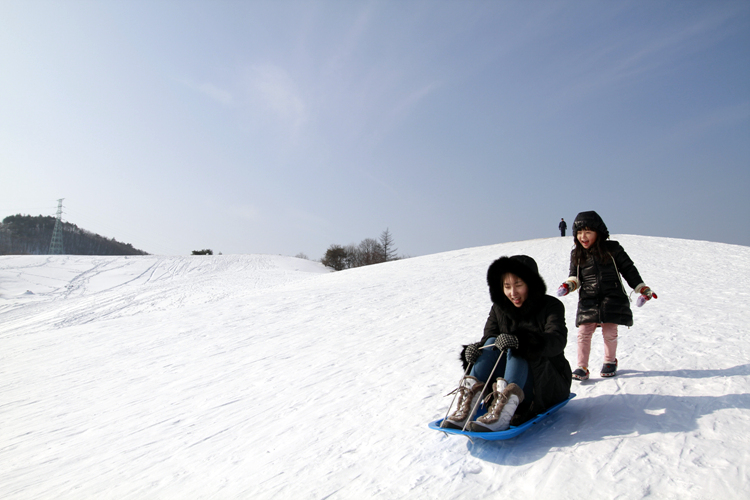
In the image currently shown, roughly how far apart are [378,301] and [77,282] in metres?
21.5

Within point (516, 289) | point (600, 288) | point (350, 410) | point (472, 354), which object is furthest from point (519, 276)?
point (350, 410)

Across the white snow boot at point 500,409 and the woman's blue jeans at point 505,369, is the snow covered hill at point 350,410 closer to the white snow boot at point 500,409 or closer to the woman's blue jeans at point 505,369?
the white snow boot at point 500,409

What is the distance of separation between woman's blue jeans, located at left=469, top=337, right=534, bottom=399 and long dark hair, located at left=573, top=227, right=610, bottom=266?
5.58 feet

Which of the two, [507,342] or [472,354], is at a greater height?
[507,342]

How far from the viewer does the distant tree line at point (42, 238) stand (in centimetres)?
6575

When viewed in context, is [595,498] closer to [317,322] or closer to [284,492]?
[284,492]

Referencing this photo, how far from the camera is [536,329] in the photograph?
304 centimetres

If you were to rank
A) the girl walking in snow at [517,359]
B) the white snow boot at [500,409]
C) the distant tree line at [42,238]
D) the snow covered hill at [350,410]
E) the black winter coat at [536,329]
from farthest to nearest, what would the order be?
the distant tree line at [42,238] → the black winter coat at [536,329] → the girl walking in snow at [517,359] → the white snow boot at [500,409] → the snow covered hill at [350,410]

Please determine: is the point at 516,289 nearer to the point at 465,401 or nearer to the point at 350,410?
the point at 465,401

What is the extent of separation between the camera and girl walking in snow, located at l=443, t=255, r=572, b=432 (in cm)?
268

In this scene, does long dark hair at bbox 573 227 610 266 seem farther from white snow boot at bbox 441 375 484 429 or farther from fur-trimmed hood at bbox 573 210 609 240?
white snow boot at bbox 441 375 484 429

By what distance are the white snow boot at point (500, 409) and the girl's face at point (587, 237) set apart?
1.99 metres

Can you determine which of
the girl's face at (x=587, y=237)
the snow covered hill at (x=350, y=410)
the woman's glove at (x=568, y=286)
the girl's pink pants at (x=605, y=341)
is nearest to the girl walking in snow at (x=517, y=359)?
the snow covered hill at (x=350, y=410)

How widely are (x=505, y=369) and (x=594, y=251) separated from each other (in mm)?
1873
